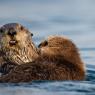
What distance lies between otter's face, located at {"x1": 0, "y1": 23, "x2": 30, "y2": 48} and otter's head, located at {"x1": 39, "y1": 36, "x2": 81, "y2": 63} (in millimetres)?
578

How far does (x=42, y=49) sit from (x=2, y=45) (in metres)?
0.93

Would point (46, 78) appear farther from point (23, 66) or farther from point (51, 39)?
point (51, 39)

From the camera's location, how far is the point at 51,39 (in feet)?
42.9

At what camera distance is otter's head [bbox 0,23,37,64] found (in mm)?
13383

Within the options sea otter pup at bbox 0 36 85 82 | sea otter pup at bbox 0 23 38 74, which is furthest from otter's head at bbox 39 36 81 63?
sea otter pup at bbox 0 23 38 74

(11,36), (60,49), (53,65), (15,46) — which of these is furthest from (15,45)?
(53,65)

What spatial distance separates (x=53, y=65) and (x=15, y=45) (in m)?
1.81

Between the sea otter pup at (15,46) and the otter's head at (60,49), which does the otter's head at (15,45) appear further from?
the otter's head at (60,49)

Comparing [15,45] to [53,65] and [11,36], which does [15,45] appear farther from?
[53,65]

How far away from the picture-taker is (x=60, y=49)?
12945 millimetres

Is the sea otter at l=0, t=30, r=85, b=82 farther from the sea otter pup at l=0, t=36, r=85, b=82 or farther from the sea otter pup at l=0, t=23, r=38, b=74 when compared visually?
the sea otter pup at l=0, t=23, r=38, b=74

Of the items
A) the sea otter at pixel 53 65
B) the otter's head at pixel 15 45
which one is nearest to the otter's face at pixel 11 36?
the otter's head at pixel 15 45

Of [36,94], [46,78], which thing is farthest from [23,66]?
[36,94]

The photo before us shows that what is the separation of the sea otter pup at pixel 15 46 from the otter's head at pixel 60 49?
538mm
